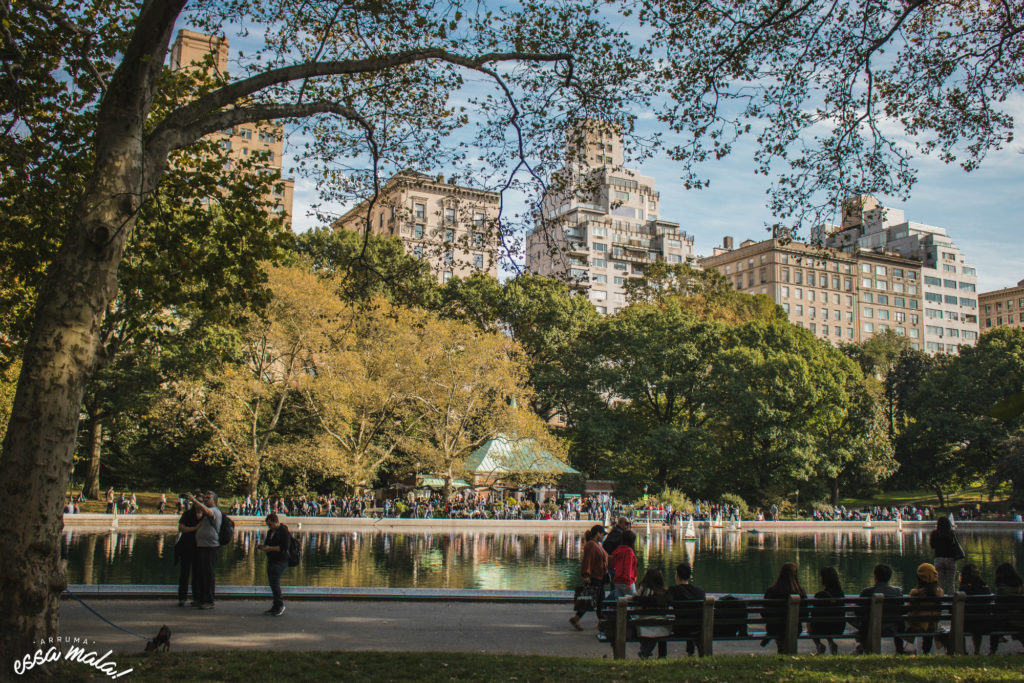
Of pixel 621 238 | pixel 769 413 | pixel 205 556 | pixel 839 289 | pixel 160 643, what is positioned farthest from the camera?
pixel 839 289

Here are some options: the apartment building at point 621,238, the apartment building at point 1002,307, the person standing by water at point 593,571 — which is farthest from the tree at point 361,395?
the apartment building at point 1002,307

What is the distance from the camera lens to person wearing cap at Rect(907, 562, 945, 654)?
393 inches

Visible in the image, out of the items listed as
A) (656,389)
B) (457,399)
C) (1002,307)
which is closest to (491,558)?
(457,399)

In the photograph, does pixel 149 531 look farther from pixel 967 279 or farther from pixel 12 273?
pixel 967 279

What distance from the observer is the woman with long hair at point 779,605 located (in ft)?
31.5

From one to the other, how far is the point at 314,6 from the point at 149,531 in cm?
2630

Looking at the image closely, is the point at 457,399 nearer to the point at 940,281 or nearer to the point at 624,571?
the point at 624,571

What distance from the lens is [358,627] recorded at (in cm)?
1098

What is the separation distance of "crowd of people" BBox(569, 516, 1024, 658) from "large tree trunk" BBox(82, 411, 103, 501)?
128ft

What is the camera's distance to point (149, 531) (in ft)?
107

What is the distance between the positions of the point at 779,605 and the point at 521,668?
340 cm

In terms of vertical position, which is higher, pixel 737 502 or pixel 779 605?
pixel 779 605

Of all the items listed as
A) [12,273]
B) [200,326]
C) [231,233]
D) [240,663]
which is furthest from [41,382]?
[200,326]

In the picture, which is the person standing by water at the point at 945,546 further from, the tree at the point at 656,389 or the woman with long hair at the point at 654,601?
the tree at the point at 656,389
